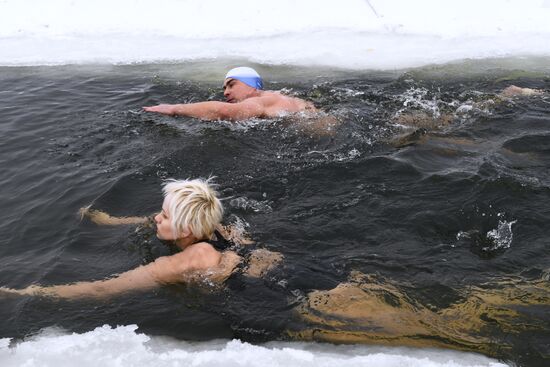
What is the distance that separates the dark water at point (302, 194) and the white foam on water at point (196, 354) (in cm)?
16

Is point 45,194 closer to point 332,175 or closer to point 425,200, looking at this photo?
point 332,175

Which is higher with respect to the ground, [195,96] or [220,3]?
[220,3]

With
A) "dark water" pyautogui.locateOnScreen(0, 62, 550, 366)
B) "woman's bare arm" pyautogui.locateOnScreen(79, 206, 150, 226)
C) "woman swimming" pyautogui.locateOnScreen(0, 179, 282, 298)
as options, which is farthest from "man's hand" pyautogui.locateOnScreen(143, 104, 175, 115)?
"woman swimming" pyautogui.locateOnScreen(0, 179, 282, 298)

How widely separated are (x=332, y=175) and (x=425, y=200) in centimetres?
94

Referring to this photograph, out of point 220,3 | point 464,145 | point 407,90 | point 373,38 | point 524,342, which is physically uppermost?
point 220,3

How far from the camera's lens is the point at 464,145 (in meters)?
5.43

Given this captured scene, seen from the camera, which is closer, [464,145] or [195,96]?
[464,145]

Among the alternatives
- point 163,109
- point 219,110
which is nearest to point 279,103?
point 219,110

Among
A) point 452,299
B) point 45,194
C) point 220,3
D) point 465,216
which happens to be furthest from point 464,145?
point 220,3

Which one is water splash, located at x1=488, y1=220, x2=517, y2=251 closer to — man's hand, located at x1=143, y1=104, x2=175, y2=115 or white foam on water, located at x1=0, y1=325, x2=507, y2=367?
white foam on water, located at x1=0, y1=325, x2=507, y2=367

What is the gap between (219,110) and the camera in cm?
612

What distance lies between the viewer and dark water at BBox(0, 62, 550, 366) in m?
3.53

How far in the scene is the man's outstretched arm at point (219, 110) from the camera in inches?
240

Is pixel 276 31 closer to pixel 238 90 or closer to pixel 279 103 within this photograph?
pixel 238 90
